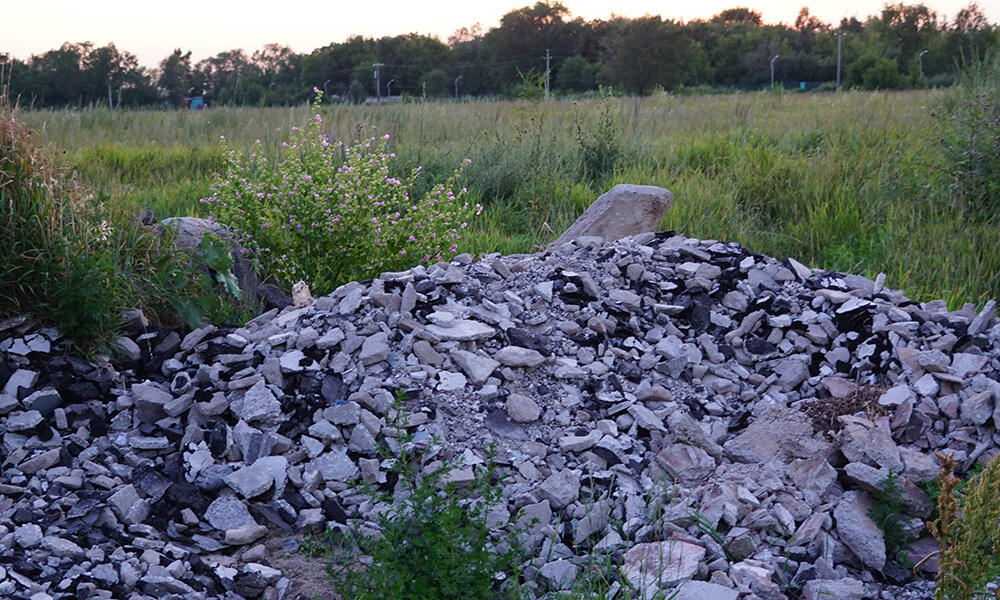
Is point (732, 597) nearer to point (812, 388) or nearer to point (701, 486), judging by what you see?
point (701, 486)

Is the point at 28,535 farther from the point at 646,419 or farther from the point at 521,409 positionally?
the point at 646,419

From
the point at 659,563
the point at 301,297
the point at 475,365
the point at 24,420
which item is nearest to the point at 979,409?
the point at 659,563

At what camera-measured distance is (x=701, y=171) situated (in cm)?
779

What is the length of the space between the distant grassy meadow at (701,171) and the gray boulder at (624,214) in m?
0.61

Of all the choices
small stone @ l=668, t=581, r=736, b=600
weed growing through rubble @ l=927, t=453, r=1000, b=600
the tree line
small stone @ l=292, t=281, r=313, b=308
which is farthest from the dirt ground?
the tree line

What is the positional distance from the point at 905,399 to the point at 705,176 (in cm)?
434

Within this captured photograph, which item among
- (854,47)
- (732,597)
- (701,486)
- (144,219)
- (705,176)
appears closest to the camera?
(732,597)

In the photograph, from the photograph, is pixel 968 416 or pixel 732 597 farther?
pixel 968 416

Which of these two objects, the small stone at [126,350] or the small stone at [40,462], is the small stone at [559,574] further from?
the small stone at [126,350]

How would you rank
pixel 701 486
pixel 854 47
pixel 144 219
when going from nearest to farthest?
pixel 701 486
pixel 144 219
pixel 854 47

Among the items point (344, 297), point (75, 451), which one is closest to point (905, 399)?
point (344, 297)

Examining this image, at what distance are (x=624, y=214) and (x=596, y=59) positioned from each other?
3527 cm

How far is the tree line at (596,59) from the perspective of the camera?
2186 cm

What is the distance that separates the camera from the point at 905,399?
3379 mm
